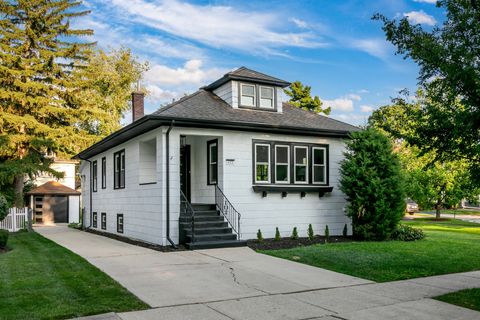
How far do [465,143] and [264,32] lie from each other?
38.4 ft

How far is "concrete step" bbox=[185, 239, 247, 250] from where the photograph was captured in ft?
41.0

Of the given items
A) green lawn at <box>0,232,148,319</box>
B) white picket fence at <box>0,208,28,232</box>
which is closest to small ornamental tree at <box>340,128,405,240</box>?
green lawn at <box>0,232,148,319</box>

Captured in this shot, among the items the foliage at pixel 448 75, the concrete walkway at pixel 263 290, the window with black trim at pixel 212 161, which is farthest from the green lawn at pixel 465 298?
the window with black trim at pixel 212 161

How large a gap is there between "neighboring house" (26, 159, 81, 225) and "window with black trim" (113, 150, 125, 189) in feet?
47.4

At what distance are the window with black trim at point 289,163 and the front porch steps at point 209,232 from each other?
187 centimetres

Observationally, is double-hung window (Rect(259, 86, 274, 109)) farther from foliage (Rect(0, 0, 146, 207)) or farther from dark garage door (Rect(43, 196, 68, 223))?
dark garage door (Rect(43, 196, 68, 223))

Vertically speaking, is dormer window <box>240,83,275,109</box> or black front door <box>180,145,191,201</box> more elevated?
dormer window <box>240,83,275,109</box>

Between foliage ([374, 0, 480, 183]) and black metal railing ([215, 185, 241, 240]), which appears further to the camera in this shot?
black metal railing ([215, 185, 241, 240])

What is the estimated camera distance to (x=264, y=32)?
17500 millimetres

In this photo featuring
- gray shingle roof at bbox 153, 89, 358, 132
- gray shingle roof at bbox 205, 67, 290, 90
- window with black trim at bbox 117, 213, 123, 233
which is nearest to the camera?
gray shingle roof at bbox 153, 89, 358, 132

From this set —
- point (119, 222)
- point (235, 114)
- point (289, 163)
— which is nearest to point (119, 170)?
point (119, 222)

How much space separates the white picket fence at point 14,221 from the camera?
22.7 meters

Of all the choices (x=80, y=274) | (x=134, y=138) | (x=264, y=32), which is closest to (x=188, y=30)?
(x=264, y=32)

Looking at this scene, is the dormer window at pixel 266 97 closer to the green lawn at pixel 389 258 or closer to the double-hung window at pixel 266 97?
the double-hung window at pixel 266 97
